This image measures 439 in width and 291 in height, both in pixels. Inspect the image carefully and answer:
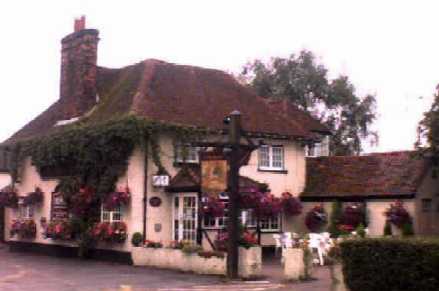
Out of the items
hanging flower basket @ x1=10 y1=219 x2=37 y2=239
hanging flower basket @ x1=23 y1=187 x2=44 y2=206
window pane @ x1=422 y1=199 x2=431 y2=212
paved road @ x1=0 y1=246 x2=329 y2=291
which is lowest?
paved road @ x1=0 y1=246 x2=329 y2=291

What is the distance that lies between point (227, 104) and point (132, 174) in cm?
581

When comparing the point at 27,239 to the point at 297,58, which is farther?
the point at 297,58

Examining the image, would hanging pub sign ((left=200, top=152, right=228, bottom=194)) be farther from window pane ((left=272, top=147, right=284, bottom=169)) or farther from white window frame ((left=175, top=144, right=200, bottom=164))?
window pane ((left=272, top=147, right=284, bottom=169))

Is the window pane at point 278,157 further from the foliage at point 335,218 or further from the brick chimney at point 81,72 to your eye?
the brick chimney at point 81,72

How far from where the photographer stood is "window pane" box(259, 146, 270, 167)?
1080 inches

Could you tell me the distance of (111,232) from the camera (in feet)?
77.8

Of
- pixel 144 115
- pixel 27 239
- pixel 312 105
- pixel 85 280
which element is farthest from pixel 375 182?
pixel 312 105

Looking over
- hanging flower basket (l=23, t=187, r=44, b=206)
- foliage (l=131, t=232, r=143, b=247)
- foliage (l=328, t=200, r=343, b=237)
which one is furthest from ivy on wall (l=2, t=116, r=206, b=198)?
foliage (l=328, t=200, r=343, b=237)

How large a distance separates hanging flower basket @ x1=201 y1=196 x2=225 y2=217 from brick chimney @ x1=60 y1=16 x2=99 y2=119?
795 cm

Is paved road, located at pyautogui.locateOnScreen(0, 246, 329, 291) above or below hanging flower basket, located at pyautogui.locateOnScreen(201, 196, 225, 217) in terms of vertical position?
below

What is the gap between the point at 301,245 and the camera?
17953 mm

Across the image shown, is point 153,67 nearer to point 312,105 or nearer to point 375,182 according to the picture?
point 375,182

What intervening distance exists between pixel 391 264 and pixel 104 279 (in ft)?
28.2

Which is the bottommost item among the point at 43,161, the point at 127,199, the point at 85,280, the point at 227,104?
the point at 85,280
